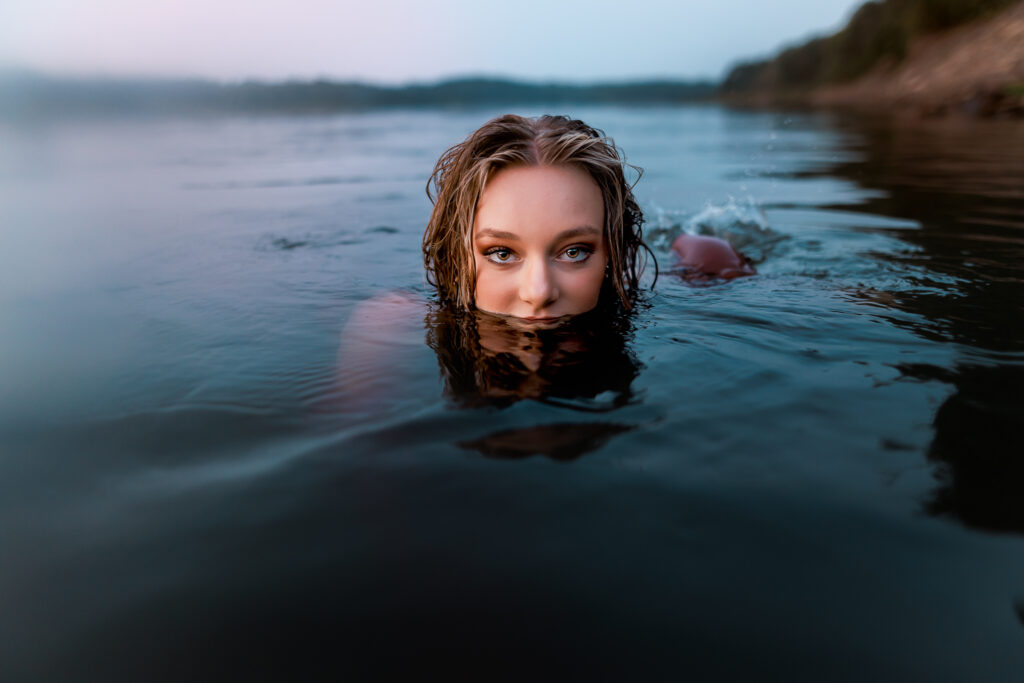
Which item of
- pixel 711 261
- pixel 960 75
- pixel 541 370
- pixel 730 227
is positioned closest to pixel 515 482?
pixel 541 370

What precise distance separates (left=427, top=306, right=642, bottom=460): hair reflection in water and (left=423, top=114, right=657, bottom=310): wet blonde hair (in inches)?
10.8

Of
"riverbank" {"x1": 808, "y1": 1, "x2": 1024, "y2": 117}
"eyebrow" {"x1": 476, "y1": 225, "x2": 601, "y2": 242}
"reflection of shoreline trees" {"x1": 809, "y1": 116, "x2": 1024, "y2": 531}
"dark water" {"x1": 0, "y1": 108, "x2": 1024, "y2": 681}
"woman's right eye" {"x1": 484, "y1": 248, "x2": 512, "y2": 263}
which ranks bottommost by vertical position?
"dark water" {"x1": 0, "y1": 108, "x2": 1024, "y2": 681}

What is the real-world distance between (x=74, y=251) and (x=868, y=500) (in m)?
5.44

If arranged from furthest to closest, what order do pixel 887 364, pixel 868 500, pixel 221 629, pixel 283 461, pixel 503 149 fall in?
pixel 503 149, pixel 887 364, pixel 283 461, pixel 868 500, pixel 221 629

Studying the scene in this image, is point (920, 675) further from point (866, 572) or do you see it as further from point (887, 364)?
point (887, 364)

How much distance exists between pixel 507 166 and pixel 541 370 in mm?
969

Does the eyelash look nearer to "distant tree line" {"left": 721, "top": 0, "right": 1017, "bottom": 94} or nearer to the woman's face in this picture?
the woman's face

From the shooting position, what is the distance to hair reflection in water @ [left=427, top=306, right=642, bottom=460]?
1.91 metres

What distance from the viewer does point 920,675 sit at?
112 cm

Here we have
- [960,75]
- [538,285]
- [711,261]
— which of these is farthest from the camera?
[960,75]

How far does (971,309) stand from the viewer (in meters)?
2.94

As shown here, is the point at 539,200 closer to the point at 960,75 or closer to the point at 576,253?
the point at 576,253

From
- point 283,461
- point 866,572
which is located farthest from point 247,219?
point 866,572

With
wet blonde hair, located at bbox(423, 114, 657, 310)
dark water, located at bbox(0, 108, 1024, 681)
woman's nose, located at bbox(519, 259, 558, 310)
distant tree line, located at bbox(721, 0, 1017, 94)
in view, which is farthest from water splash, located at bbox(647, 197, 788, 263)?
distant tree line, located at bbox(721, 0, 1017, 94)
